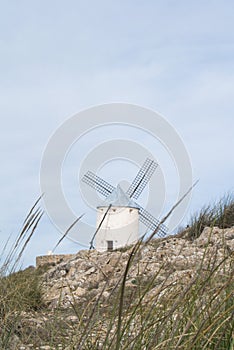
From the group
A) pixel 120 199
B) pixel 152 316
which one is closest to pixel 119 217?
pixel 120 199

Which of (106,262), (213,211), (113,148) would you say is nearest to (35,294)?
(106,262)

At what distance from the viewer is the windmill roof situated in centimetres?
3162

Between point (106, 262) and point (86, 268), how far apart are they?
69cm

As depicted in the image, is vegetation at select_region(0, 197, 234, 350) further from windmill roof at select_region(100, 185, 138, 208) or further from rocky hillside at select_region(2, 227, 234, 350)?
windmill roof at select_region(100, 185, 138, 208)

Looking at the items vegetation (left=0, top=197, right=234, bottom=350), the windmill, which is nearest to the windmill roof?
the windmill

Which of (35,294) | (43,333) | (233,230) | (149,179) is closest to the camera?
(43,333)

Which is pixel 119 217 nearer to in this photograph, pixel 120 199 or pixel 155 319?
pixel 120 199

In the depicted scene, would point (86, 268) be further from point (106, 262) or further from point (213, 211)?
point (213, 211)

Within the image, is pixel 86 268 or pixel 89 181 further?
pixel 89 181

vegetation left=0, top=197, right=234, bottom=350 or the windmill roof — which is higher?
the windmill roof

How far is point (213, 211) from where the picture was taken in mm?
13586

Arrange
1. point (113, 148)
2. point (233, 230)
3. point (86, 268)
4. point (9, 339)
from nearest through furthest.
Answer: point (9, 339)
point (233, 230)
point (86, 268)
point (113, 148)

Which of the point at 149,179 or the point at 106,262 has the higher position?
the point at 149,179

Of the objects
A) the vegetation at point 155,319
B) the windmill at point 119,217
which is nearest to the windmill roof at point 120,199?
the windmill at point 119,217
